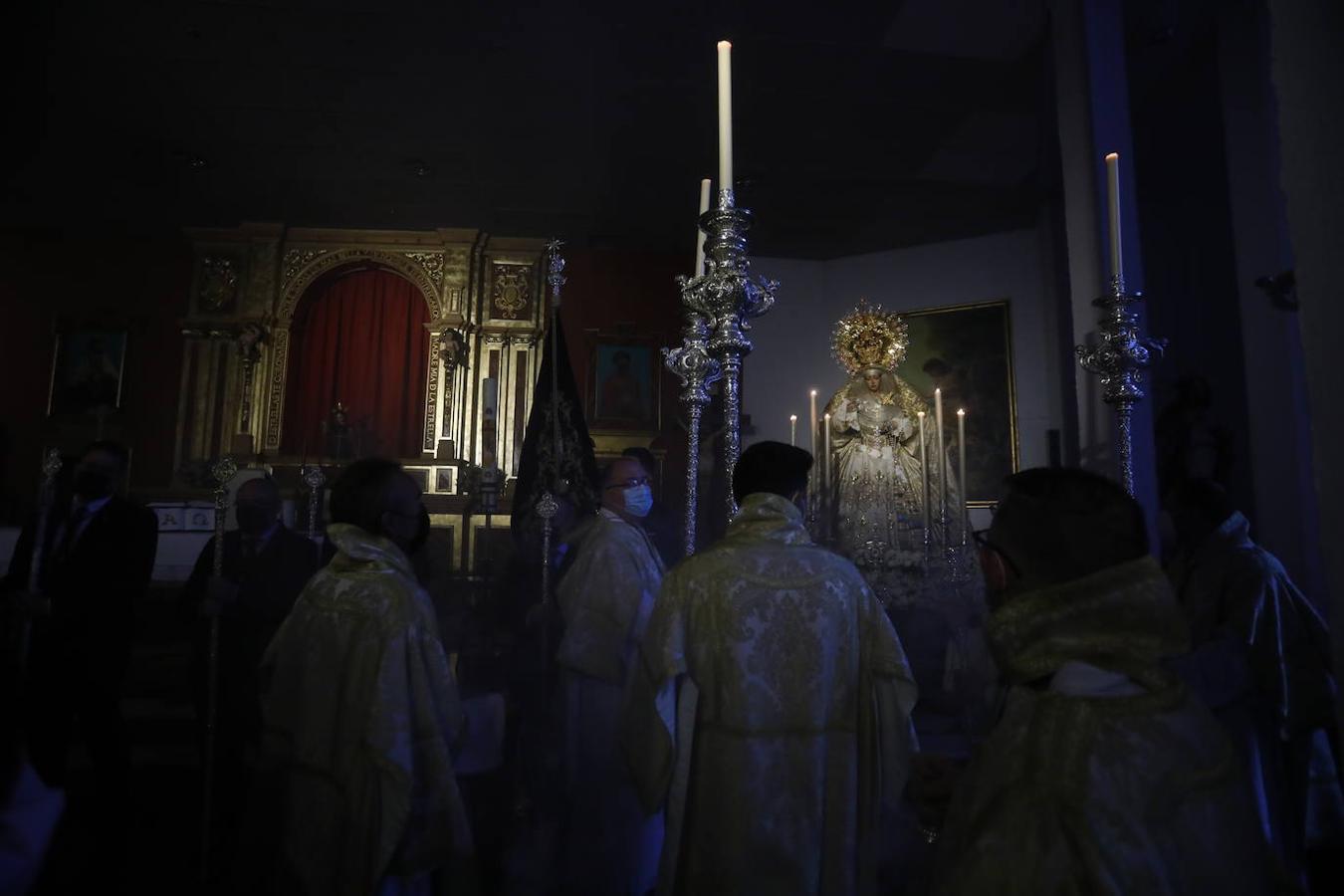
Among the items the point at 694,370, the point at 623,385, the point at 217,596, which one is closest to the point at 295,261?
the point at 623,385

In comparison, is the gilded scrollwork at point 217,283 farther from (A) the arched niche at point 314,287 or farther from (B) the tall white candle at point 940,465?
(B) the tall white candle at point 940,465

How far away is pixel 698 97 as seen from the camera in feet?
23.3

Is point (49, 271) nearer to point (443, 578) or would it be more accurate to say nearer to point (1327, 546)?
point (443, 578)

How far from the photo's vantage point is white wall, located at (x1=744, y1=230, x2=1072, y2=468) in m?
8.94

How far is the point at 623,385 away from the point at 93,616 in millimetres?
7165

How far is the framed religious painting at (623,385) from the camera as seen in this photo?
1048 centimetres

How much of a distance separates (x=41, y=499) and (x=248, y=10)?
14.3ft

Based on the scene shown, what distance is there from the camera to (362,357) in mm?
10773

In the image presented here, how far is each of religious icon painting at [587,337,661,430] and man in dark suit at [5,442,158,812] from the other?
6540mm

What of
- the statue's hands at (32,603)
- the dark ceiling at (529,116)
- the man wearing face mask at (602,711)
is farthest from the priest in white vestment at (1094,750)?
the dark ceiling at (529,116)

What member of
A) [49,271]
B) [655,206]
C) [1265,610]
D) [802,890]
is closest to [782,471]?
[802,890]

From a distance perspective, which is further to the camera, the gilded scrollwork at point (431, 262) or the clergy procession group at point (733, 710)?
the gilded scrollwork at point (431, 262)

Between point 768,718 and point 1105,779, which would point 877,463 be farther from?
point 1105,779

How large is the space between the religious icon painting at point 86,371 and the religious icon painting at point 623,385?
640 centimetres
